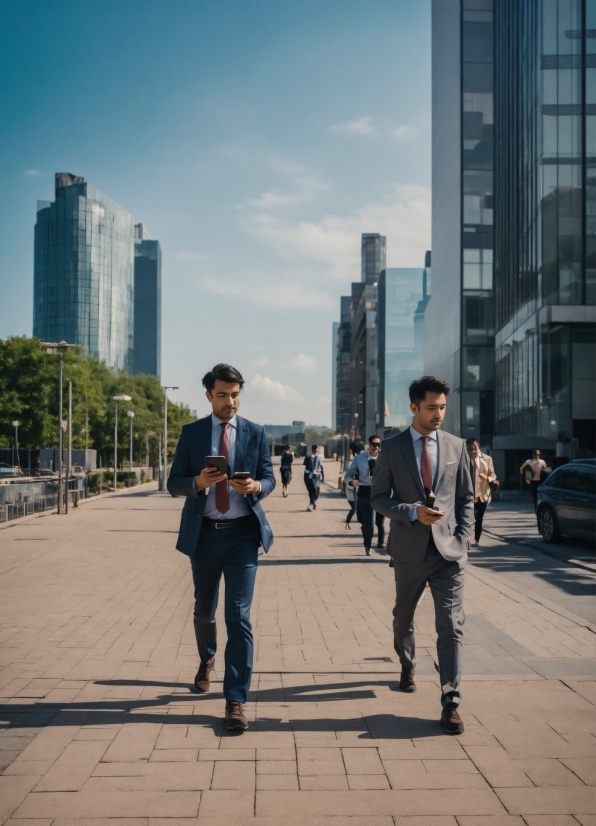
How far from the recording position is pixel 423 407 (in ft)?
16.9

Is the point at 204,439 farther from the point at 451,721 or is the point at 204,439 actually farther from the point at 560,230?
the point at 560,230

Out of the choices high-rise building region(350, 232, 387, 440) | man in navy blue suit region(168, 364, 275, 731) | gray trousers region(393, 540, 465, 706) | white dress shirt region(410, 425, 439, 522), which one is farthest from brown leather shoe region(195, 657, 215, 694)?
high-rise building region(350, 232, 387, 440)

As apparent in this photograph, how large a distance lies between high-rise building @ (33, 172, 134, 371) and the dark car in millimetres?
161995

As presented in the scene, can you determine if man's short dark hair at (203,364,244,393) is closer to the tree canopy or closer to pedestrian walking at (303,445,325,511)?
pedestrian walking at (303,445,325,511)

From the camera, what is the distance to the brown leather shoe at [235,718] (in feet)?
15.4

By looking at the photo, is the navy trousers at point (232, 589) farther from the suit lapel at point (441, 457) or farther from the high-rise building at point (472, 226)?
the high-rise building at point (472, 226)

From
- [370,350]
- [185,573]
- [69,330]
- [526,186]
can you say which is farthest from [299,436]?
[185,573]

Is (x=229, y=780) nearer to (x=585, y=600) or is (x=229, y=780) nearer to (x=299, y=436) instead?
(x=585, y=600)

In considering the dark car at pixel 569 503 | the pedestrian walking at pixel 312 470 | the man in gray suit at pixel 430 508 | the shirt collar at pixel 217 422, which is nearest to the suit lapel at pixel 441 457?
the man in gray suit at pixel 430 508

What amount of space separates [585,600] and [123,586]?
17.1 feet

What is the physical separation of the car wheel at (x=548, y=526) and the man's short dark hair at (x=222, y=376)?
38.8ft

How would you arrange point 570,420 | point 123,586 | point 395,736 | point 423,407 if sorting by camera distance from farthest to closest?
point 570,420
point 123,586
point 423,407
point 395,736

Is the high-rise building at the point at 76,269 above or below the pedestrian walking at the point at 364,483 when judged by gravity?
above

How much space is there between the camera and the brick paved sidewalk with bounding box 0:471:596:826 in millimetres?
3771
